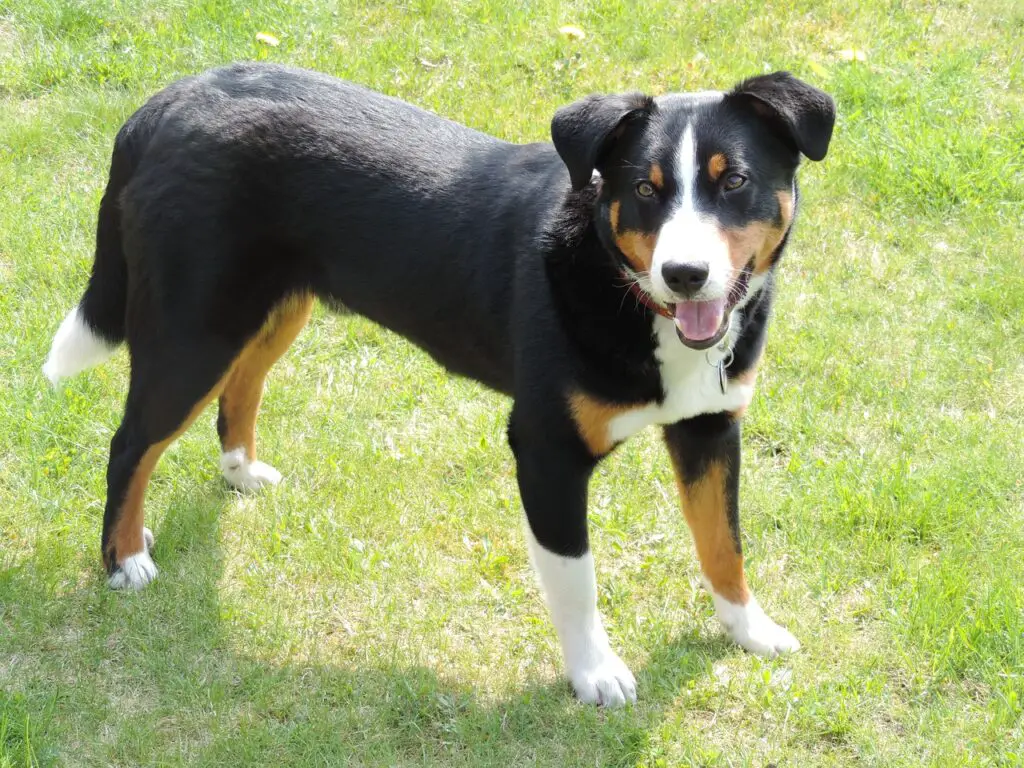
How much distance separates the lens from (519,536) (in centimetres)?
443

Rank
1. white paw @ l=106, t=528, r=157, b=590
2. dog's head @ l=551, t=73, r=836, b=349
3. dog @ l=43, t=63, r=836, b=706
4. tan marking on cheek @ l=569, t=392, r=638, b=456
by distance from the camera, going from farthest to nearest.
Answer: white paw @ l=106, t=528, r=157, b=590, tan marking on cheek @ l=569, t=392, r=638, b=456, dog @ l=43, t=63, r=836, b=706, dog's head @ l=551, t=73, r=836, b=349

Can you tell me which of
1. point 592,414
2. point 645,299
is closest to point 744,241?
point 645,299

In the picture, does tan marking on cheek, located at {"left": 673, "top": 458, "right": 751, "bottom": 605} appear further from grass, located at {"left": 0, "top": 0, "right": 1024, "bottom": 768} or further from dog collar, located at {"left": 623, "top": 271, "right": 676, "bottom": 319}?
dog collar, located at {"left": 623, "top": 271, "right": 676, "bottom": 319}

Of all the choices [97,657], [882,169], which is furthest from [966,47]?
[97,657]

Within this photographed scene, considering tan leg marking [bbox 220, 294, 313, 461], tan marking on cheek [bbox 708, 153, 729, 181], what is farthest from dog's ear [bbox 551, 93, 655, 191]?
tan leg marking [bbox 220, 294, 313, 461]

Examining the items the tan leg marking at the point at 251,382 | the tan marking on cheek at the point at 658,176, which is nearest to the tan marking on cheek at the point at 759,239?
the tan marking on cheek at the point at 658,176

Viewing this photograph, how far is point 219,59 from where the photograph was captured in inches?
284

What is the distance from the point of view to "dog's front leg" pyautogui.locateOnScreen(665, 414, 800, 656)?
12.2 feet

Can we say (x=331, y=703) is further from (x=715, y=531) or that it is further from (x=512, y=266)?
(x=512, y=266)

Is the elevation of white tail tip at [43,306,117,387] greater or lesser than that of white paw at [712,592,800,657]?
greater

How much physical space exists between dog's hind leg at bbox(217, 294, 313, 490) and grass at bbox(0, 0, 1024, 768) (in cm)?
10

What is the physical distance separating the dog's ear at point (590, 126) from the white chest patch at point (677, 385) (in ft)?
1.61

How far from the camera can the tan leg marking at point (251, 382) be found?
4336mm

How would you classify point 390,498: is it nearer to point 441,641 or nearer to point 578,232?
point 441,641
